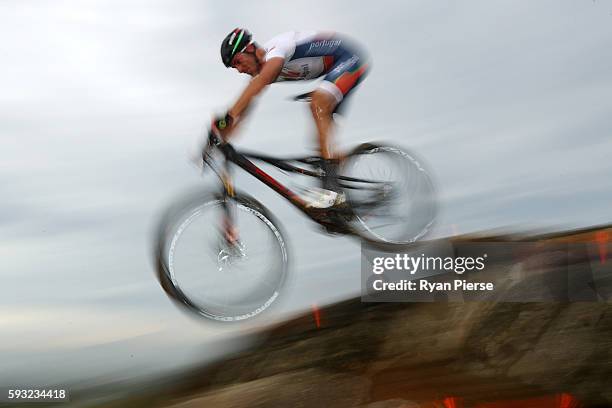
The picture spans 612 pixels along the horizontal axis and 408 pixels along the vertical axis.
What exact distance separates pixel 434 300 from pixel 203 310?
2.30 metres

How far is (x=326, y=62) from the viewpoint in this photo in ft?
22.2

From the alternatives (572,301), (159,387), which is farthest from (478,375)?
(159,387)

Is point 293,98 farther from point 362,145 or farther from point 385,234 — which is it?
point 385,234

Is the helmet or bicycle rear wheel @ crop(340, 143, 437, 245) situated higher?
the helmet

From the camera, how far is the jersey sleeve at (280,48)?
6465 millimetres

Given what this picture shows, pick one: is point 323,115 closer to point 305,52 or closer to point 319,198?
point 305,52

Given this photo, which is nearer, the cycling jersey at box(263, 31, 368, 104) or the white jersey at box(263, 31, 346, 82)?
the white jersey at box(263, 31, 346, 82)

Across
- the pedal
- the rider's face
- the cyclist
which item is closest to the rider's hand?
the cyclist

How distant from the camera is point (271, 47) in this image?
649 cm

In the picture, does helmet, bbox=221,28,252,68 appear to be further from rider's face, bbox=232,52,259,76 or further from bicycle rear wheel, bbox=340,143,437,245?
bicycle rear wheel, bbox=340,143,437,245

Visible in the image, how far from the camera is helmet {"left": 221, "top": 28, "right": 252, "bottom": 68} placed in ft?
21.4

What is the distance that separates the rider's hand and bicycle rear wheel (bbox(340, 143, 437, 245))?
122cm

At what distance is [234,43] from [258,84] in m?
0.48

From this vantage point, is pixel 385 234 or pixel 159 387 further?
pixel 385 234
